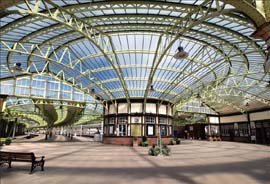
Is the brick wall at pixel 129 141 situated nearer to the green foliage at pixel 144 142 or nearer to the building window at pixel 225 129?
the green foliage at pixel 144 142

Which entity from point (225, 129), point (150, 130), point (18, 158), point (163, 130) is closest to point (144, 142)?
point (150, 130)

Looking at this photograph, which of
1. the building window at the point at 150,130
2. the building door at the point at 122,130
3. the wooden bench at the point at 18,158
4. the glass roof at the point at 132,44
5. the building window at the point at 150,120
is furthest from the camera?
the building window at the point at 150,120

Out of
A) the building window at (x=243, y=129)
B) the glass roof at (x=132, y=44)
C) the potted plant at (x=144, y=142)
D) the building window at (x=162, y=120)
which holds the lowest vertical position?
the potted plant at (x=144, y=142)

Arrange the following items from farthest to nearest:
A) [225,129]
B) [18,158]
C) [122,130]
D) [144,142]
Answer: [225,129], [122,130], [144,142], [18,158]

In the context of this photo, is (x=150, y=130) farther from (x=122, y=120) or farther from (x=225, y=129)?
(x=225, y=129)

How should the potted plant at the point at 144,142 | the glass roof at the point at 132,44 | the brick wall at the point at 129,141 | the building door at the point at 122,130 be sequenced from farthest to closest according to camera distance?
the building door at the point at 122,130
the brick wall at the point at 129,141
the potted plant at the point at 144,142
the glass roof at the point at 132,44

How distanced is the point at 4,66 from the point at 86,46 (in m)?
14.0

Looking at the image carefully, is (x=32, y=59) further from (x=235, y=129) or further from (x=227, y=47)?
(x=235, y=129)

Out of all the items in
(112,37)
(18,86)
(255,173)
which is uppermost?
(112,37)

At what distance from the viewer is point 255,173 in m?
10.9

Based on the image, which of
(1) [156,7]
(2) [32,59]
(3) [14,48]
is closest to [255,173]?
(1) [156,7]

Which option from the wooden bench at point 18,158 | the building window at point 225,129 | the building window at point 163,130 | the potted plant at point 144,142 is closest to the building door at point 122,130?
the potted plant at point 144,142

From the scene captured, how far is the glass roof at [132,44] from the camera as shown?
48.0 ft

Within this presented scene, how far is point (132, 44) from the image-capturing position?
21.9 meters
